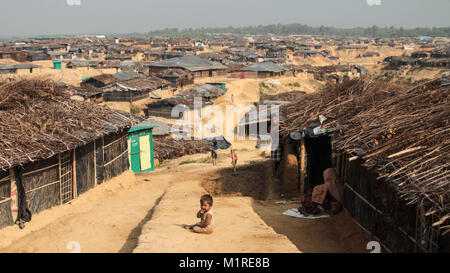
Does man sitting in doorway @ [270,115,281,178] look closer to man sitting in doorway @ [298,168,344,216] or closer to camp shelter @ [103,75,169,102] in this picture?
man sitting in doorway @ [298,168,344,216]

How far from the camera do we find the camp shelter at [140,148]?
16.3 meters

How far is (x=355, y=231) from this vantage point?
830 centimetres

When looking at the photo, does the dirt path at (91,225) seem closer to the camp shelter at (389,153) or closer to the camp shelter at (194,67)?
the camp shelter at (389,153)

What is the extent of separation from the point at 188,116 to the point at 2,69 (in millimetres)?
24958

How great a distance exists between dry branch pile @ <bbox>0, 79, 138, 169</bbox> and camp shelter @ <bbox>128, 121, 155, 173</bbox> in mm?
3181

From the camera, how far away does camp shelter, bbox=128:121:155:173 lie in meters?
16.3

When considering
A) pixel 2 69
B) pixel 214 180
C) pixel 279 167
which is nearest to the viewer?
pixel 279 167

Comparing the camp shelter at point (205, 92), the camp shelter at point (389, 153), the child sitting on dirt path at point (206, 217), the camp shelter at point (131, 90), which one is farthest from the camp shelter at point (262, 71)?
the child sitting on dirt path at point (206, 217)

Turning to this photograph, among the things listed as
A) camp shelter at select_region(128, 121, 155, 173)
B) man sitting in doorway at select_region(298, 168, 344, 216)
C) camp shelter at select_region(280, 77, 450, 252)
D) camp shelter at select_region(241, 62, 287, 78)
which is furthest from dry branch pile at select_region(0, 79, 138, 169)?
camp shelter at select_region(241, 62, 287, 78)

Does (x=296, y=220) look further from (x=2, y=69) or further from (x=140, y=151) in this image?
(x=2, y=69)

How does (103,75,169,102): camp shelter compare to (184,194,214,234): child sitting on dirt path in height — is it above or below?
below

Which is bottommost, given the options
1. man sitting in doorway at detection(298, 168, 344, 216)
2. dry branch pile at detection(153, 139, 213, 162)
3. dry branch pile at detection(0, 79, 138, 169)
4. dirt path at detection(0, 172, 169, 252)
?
dry branch pile at detection(153, 139, 213, 162)

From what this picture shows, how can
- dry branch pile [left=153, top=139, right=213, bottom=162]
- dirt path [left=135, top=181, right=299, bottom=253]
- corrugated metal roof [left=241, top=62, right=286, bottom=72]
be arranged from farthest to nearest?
corrugated metal roof [left=241, top=62, right=286, bottom=72]
dry branch pile [left=153, top=139, right=213, bottom=162]
dirt path [left=135, top=181, right=299, bottom=253]

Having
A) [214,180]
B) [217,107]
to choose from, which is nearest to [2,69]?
[217,107]
